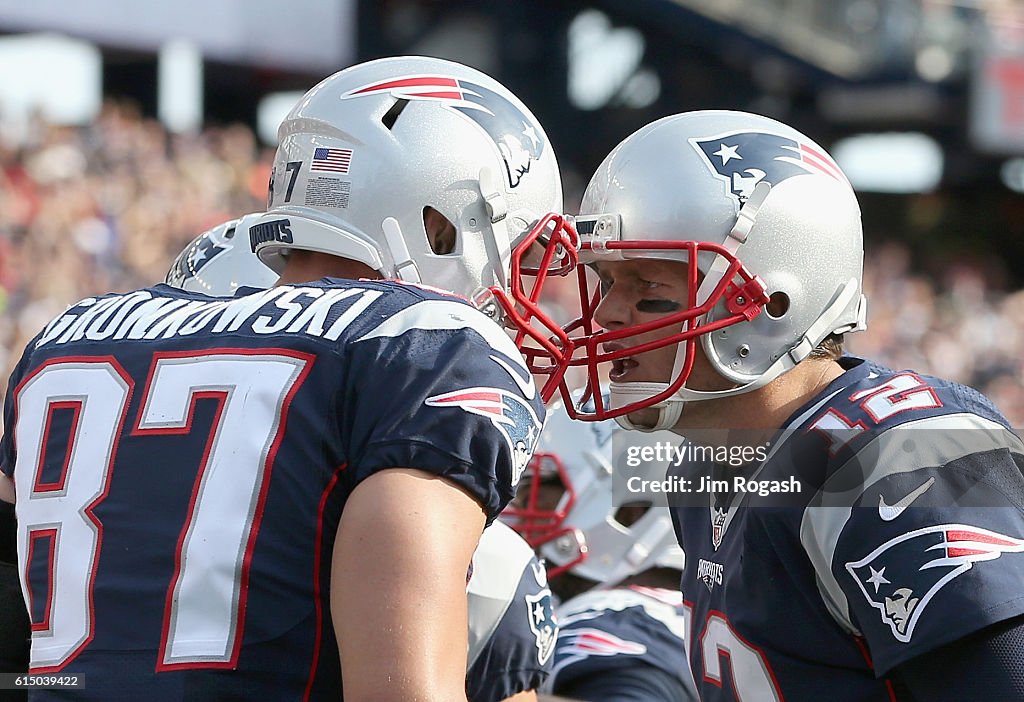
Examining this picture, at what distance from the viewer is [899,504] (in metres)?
2.14

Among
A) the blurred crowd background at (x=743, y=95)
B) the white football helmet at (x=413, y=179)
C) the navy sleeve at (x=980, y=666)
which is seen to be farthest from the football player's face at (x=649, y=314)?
the blurred crowd background at (x=743, y=95)

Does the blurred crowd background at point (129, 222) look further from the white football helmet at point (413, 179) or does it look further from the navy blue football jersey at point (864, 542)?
the navy blue football jersey at point (864, 542)

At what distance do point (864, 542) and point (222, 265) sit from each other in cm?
211

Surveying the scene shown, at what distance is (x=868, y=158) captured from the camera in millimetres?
21406

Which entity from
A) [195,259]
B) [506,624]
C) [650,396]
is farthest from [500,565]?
[195,259]

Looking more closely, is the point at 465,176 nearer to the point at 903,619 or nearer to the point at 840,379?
the point at 840,379

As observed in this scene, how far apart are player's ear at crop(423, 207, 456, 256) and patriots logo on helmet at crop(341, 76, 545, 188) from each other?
0.51ft

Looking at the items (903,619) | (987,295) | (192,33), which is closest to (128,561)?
(903,619)

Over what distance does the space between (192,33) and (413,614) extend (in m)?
13.7

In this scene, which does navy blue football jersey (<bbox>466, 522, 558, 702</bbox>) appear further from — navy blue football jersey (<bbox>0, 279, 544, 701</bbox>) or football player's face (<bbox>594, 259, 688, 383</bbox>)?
navy blue football jersey (<bbox>0, 279, 544, 701</bbox>)

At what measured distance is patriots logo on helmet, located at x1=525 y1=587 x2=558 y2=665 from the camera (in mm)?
2566

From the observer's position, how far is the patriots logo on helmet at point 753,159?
8.66 ft

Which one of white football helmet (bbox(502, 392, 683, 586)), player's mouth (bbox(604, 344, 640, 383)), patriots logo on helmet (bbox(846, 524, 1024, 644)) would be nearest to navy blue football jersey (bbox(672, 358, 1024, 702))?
patriots logo on helmet (bbox(846, 524, 1024, 644))

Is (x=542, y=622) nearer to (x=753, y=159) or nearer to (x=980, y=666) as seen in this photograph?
Answer: (x=980, y=666)
